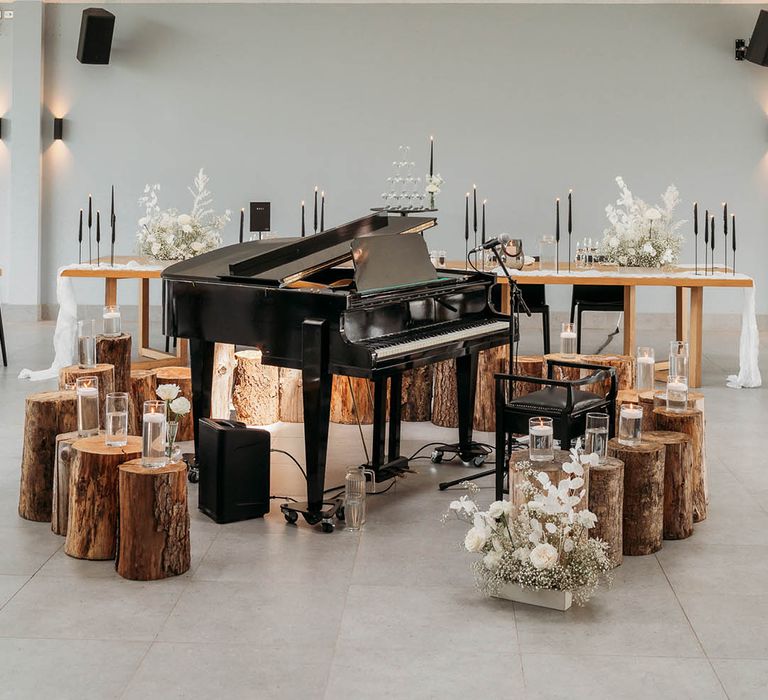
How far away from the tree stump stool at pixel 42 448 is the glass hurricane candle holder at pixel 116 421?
454mm

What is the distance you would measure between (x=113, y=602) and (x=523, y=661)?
4.77ft

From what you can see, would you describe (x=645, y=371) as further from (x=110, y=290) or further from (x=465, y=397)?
(x=110, y=290)

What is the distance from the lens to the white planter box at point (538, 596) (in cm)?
406

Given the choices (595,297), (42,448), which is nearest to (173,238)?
(595,297)

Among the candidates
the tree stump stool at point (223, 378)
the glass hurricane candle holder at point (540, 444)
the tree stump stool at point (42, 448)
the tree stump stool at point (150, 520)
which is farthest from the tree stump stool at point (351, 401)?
the tree stump stool at point (150, 520)

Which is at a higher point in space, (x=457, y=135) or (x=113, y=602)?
(x=457, y=135)

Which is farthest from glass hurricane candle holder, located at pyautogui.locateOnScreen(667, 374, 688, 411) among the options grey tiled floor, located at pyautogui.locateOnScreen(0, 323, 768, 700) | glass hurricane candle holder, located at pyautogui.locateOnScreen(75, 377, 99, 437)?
glass hurricane candle holder, located at pyautogui.locateOnScreen(75, 377, 99, 437)

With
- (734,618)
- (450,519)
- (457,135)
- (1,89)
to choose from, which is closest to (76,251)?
(1,89)

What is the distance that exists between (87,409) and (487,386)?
112 inches

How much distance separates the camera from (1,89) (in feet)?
36.1

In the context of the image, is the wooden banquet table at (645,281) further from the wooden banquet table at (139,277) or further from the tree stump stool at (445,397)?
the wooden banquet table at (139,277)

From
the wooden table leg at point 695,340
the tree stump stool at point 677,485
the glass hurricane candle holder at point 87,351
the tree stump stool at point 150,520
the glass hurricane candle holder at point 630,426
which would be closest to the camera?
the tree stump stool at point 150,520

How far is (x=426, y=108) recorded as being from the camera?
10.9 meters

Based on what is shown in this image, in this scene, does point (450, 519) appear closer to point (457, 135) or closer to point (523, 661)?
point (523, 661)
